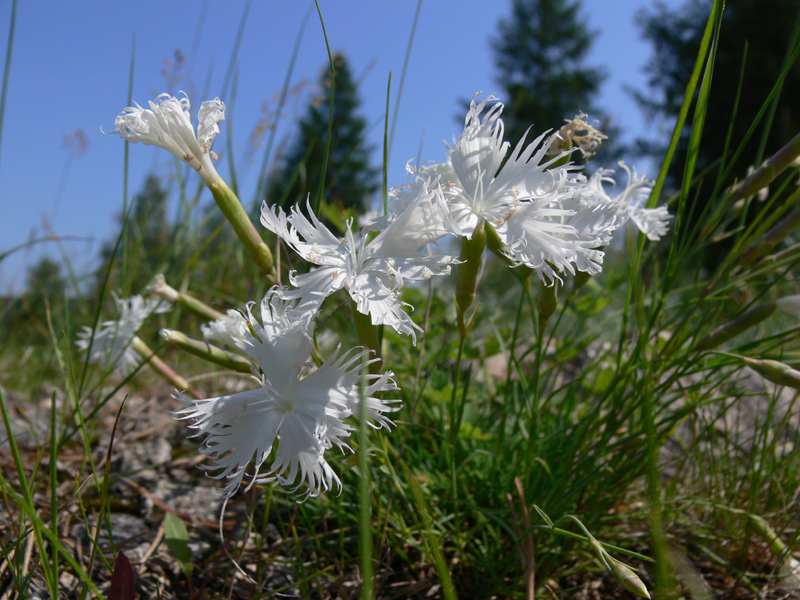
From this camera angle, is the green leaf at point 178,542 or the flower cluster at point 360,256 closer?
the flower cluster at point 360,256

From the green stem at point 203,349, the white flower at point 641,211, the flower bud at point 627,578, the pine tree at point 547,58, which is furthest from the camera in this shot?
the pine tree at point 547,58

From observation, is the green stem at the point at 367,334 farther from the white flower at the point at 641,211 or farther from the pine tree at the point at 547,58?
the pine tree at the point at 547,58

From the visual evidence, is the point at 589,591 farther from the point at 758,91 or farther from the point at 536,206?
the point at 758,91

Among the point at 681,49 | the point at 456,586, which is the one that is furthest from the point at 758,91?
the point at 456,586

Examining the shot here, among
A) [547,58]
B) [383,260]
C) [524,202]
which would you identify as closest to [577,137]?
[524,202]

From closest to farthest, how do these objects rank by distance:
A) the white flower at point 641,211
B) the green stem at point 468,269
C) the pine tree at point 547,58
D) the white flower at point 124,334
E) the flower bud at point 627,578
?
the flower bud at point 627,578 → the green stem at point 468,269 → the white flower at point 641,211 → the white flower at point 124,334 → the pine tree at point 547,58

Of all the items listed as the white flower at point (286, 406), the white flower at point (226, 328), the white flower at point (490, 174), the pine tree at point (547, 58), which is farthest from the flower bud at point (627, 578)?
the pine tree at point (547, 58)

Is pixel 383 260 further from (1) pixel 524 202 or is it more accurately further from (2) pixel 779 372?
(2) pixel 779 372
